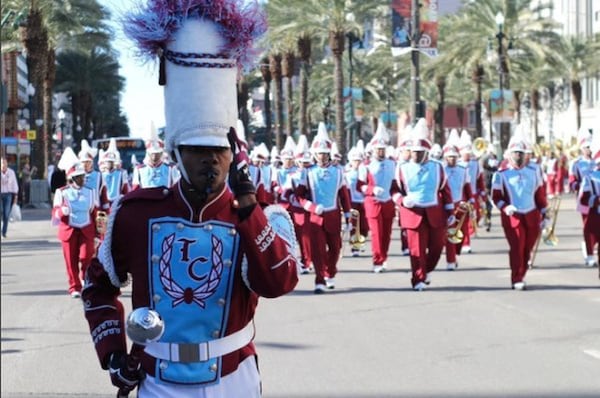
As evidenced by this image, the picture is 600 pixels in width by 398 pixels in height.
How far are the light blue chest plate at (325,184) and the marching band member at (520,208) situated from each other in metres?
2.28

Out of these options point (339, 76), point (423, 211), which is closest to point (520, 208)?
point (423, 211)

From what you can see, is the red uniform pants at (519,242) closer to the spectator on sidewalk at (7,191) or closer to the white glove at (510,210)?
the white glove at (510,210)

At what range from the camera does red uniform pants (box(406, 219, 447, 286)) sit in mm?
14516

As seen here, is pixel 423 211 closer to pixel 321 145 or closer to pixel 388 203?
pixel 321 145

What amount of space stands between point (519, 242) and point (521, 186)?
0.73m

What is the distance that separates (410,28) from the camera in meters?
29.7

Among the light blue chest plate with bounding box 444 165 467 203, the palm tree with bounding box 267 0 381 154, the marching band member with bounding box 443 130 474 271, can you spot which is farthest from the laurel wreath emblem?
the palm tree with bounding box 267 0 381 154

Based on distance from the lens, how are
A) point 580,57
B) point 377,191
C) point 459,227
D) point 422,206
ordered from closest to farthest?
point 422,206, point 459,227, point 377,191, point 580,57

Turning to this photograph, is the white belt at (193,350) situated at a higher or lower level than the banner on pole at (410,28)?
lower

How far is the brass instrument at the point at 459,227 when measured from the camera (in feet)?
54.0

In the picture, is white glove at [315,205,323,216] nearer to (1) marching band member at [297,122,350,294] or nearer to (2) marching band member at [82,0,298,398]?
(1) marching band member at [297,122,350,294]

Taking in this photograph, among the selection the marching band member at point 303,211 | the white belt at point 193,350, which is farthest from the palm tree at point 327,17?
the white belt at point 193,350

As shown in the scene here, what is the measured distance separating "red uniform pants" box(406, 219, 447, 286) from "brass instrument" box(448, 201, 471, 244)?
120 cm

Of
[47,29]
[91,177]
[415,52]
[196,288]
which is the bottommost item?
[196,288]
